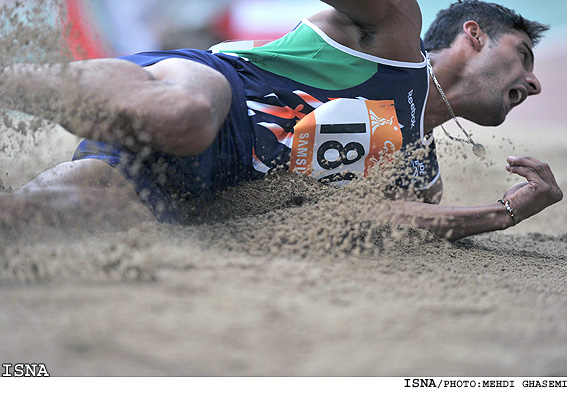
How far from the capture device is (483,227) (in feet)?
5.66

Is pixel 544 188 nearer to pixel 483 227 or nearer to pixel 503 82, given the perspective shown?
pixel 483 227

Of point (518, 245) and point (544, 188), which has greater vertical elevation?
point (544, 188)

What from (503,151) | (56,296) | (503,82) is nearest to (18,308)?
(56,296)

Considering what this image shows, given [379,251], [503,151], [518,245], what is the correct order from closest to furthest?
[379,251] → [518,245] → [503,151]

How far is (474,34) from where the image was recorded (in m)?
1.95

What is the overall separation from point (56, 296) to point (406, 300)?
608 millimetres

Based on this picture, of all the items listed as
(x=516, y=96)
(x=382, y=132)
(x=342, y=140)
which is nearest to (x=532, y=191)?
(x=516, y=96)

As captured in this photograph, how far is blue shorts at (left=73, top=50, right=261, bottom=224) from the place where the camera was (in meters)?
1.24

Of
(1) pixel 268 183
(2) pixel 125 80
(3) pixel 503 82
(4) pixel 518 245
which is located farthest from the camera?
(4) pixel 518 245

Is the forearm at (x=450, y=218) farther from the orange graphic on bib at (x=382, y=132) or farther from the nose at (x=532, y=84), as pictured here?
the nose at (x=532, y=84)

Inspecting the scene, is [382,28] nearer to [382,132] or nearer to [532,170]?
[382,132]

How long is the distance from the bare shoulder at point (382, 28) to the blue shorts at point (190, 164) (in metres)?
0.37

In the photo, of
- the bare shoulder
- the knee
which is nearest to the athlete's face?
the bare shoulder

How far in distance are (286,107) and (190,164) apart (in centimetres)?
40
